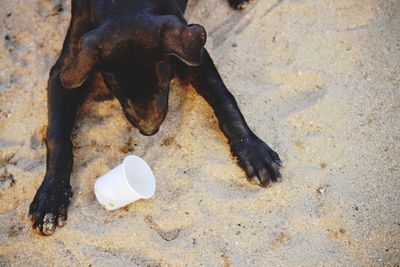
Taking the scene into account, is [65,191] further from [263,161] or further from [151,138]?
[263,161]

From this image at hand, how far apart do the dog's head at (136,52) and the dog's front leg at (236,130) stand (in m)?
0.51

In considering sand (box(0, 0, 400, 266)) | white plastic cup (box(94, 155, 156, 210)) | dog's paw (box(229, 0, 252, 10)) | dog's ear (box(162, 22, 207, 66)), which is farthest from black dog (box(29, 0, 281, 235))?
dog's paw (box(229, 0, 252, 10))

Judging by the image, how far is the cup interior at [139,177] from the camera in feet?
8.54

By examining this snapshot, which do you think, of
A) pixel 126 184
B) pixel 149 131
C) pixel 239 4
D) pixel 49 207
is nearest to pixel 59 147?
pixel 49 207

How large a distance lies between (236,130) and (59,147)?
1070mm

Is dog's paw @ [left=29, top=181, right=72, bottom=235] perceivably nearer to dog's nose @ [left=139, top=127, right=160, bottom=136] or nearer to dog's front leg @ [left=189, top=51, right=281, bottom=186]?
dog's nose @ [left=139, top=127, right=160, bottom=136]

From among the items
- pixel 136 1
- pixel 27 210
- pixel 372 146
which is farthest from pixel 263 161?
pixel 27 210

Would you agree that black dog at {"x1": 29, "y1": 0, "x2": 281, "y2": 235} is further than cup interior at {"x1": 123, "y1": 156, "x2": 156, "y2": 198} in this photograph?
No

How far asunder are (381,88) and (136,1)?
173cm

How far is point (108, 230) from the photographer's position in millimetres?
2727

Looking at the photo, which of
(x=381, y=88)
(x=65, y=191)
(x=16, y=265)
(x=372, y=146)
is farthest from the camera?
(x=381, y=88)

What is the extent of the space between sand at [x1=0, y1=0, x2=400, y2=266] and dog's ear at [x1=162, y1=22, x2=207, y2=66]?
0.81m

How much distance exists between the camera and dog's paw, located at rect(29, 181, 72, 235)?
2729 mm

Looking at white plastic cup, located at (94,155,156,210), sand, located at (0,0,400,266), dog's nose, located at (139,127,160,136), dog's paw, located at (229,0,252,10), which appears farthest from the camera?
dog's paw, located at (229,0,252,10)
